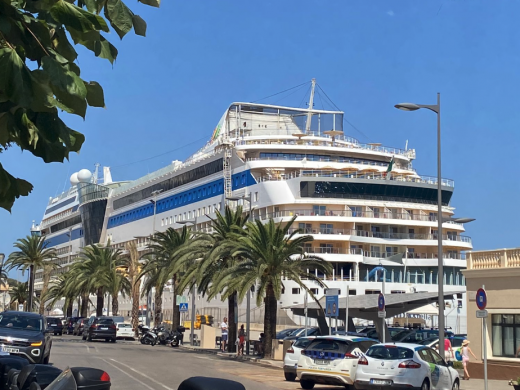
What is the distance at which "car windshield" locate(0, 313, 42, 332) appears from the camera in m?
18.4

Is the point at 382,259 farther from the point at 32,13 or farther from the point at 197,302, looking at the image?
the point at 32,13

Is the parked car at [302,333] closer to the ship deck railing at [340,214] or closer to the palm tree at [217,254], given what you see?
the palm tree at [217,254]

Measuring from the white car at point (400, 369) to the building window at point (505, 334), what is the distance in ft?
21.5

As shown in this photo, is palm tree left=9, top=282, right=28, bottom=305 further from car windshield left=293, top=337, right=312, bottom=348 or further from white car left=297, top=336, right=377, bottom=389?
white car left=297, top=336, right=377, bottom=389

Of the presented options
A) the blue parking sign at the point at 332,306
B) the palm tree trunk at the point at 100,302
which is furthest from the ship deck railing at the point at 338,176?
the blue parking sign at the point at 332,306

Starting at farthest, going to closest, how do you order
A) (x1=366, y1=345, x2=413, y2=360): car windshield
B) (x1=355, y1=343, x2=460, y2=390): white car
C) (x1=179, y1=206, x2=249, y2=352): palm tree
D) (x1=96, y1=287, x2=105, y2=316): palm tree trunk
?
(x1=96, y1=287, x2=105, y2=316): palm tree trunk → (x1=179, y1=206, x2=249, y2=352): palm tree → (x1=366, y1=345, x2=413, y2=360): car windshield → (x1=355, y1=343, x2=460, y2=390): white car

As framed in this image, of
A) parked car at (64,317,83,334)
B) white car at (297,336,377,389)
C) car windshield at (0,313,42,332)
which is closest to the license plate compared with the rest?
white car at (297,336,377,389)

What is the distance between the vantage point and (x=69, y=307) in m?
80.0

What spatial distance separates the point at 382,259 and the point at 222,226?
2127cm

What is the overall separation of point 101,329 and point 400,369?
3219 centimetres

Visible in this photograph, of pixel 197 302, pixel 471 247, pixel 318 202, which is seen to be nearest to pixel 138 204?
pixel 197 302

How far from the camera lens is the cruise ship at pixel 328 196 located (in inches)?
2281

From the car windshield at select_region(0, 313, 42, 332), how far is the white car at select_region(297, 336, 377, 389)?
23.4 feet

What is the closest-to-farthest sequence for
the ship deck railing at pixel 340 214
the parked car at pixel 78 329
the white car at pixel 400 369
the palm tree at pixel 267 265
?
the white car at pixel 400 369 < the palm tree at pixel 267 265 < the parked car at pixel 78 329 < the ship deck railing at pixel 340 214
